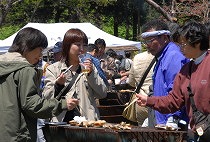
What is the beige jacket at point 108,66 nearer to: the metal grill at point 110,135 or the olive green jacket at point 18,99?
the metal grill at point 110,135

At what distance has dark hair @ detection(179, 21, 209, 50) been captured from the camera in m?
4.49

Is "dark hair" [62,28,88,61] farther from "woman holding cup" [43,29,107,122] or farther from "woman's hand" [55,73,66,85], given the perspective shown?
"woman's hand" [55,73,66,85]

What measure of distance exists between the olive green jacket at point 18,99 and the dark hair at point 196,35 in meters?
1.30

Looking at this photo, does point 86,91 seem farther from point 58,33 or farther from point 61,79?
point 58,33

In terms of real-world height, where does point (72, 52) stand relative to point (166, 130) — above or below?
above

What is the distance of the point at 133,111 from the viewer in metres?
6.25

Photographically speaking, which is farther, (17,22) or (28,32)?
(17,22)

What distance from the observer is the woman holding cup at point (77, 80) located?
17.6 feet

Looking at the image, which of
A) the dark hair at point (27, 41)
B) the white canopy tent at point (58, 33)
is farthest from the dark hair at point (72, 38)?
the white canopy tent at point (58, 33)

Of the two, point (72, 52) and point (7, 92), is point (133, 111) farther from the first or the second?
point (7, 92)

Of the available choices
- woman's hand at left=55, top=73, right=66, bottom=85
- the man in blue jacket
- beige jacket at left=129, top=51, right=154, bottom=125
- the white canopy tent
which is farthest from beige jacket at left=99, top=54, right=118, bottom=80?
woman's hand at left=55, top=73, right=66, bottom=85

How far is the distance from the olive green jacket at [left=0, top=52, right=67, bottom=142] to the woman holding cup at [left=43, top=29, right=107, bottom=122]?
98cm

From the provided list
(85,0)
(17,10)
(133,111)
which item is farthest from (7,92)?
(17,10)

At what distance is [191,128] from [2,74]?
1569 millimetres
